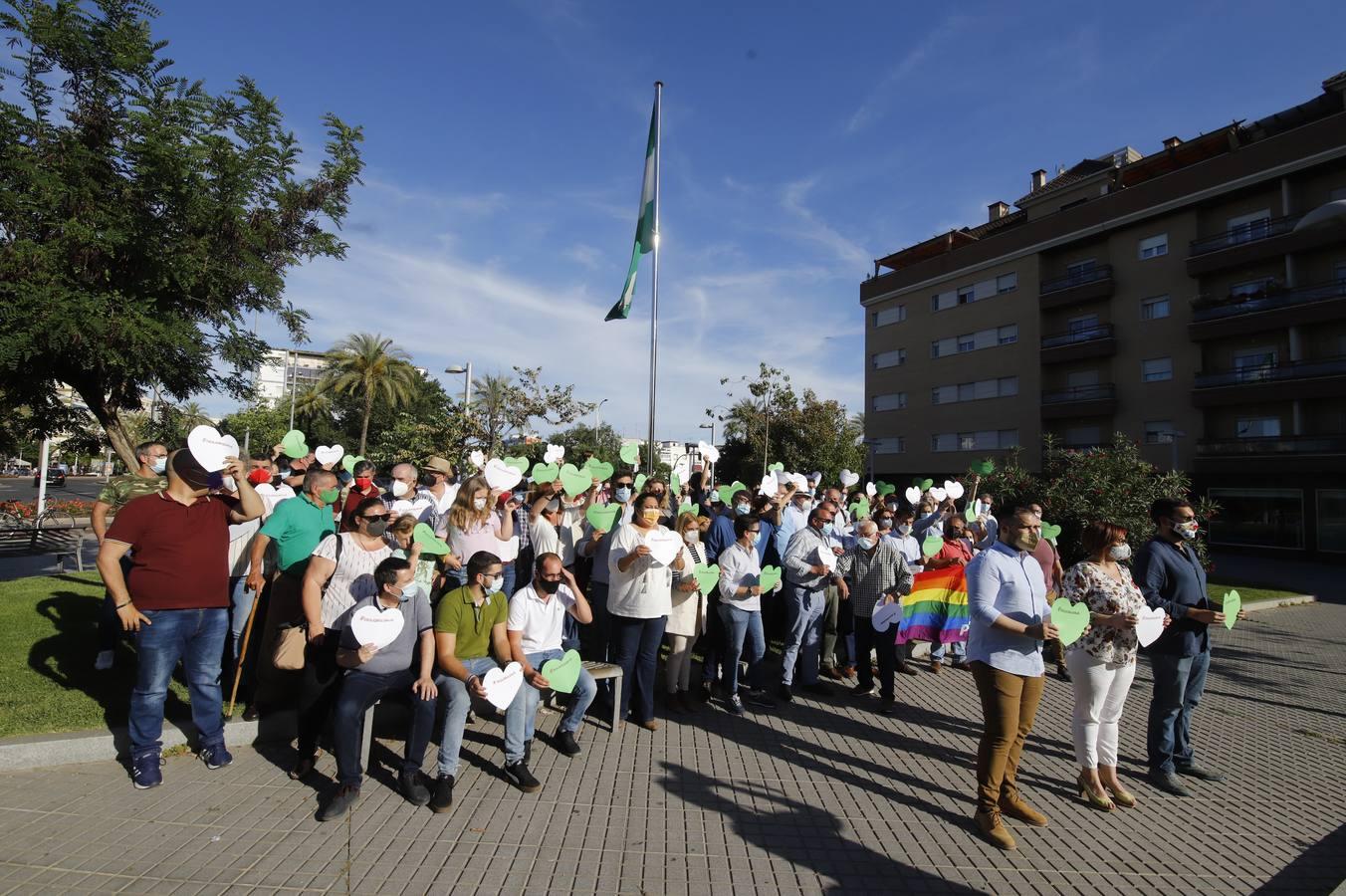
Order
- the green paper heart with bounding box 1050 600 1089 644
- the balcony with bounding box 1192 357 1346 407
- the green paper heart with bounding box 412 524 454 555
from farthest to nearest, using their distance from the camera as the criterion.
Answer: the balcony with bounding box 1192 357 1346 407
the green paper heart with bounding box 412 524 454 555
the green paper heart with bounding box 1050 600 1089 644

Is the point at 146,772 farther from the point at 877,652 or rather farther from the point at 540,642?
the point at 877,652

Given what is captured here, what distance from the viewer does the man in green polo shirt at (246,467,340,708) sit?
4.96 m

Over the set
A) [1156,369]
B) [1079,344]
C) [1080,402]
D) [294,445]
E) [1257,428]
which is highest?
[1079,344]

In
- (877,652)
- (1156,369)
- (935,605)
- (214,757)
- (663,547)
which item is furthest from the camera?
(1156,369)

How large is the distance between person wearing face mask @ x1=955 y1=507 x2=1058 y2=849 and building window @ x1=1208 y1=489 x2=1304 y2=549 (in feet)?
93.9

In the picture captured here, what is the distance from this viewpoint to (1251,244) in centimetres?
2711

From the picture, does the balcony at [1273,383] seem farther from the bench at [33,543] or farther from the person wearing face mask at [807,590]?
the bench at [33,543]

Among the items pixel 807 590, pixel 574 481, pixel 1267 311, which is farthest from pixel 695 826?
pixel 1267 311

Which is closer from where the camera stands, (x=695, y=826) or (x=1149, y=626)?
(x=695, y=826)

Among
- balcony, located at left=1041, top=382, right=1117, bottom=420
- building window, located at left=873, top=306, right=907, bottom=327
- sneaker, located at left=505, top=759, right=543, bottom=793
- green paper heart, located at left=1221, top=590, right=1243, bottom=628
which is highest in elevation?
building window, located at left=873, top=306, right=907, bottom=327

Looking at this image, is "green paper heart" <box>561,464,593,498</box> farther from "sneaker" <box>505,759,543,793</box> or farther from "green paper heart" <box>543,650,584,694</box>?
"sneaker" <box>505,759,543,793</box>

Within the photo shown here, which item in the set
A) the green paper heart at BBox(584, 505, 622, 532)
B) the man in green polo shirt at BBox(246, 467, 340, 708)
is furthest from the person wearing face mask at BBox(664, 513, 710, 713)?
the man in green polo shirt at BBox(246, 467, 340, 708)

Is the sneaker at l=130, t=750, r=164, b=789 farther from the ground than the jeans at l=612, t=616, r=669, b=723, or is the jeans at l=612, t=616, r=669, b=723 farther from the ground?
the jeans at l=612, t=616, r=669, b=723

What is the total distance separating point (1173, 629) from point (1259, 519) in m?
29.4
